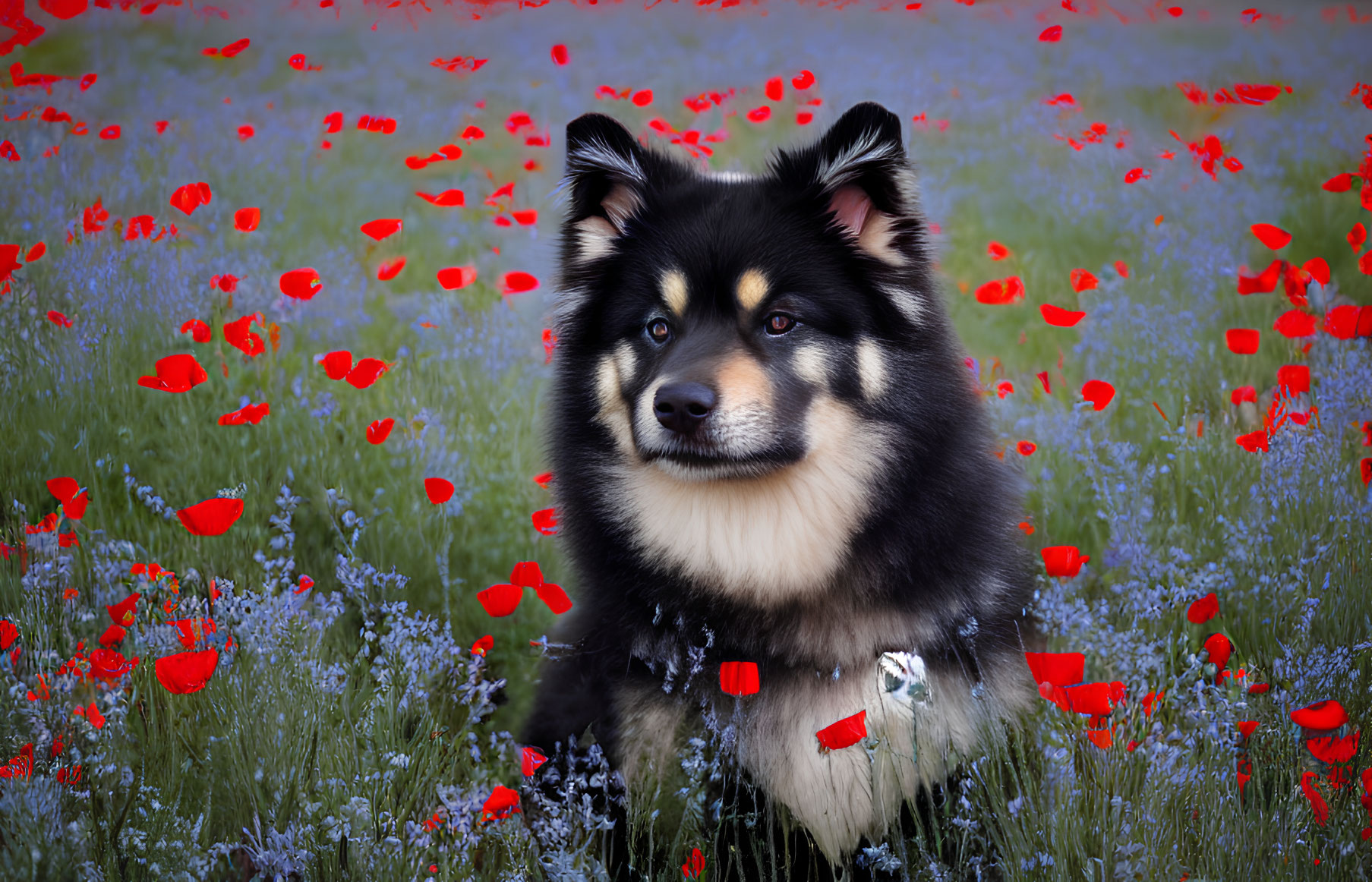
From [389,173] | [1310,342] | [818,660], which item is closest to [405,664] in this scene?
[818,660]

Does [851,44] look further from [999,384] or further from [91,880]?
[91,880]

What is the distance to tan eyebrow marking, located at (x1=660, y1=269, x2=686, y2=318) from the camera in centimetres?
290

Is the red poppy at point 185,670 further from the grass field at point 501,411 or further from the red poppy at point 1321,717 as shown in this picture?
the red poppy at point 1321,717

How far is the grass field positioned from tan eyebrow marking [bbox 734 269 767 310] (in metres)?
0.69

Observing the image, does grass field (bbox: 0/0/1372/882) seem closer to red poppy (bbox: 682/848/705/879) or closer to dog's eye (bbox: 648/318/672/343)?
red poppy (bbox: 682/848/705/879)

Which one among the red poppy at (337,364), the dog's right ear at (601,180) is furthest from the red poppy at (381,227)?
the dog's right ear at (601,180)

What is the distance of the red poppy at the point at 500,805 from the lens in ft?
7.41

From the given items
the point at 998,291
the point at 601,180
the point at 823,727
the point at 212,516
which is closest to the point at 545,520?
the point at 212,516

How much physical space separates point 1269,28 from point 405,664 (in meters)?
4.29

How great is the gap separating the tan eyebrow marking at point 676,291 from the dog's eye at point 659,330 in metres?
0.06

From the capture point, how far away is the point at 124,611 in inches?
105

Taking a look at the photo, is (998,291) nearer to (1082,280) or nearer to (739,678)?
(1082,280)

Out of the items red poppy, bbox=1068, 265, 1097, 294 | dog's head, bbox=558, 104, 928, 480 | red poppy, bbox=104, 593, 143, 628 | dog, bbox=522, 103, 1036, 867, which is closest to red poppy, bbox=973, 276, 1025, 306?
red poppy, bbox=1068, 265, 1097, 294

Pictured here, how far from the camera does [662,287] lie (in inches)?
115
